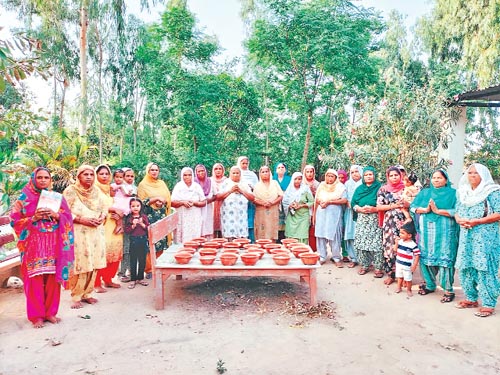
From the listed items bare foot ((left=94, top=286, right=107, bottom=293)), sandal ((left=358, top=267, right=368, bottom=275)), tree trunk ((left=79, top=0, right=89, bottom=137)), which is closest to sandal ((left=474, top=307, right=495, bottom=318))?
sandal ((left=358, top=267, right=368, bottom=275))

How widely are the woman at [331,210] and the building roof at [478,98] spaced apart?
140 inches

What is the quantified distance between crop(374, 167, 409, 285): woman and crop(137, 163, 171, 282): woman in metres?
3.01

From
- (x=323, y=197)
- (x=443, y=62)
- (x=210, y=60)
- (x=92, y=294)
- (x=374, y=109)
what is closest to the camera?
(x=92, y=294)

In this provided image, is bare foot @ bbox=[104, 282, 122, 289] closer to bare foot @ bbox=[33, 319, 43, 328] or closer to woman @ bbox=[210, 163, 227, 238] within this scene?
bare foot @ bbox=[33, 319, 43, 328]

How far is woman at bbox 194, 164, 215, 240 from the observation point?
613 centimetres

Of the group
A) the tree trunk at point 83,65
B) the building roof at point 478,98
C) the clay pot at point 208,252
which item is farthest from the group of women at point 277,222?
the tree trunk at point 83,65

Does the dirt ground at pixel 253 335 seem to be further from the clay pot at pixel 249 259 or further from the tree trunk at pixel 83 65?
the tree trunk at pixel 83 65

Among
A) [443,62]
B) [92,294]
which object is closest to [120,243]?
[92,294]

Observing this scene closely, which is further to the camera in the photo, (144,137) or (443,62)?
(443,62)

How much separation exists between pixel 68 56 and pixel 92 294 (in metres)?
13.3

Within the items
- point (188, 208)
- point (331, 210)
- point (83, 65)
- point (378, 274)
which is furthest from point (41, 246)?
point (83, 65)

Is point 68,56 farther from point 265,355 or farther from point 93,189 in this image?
point 265,355

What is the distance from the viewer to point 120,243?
501cm

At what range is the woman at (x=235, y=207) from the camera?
6.11 m
